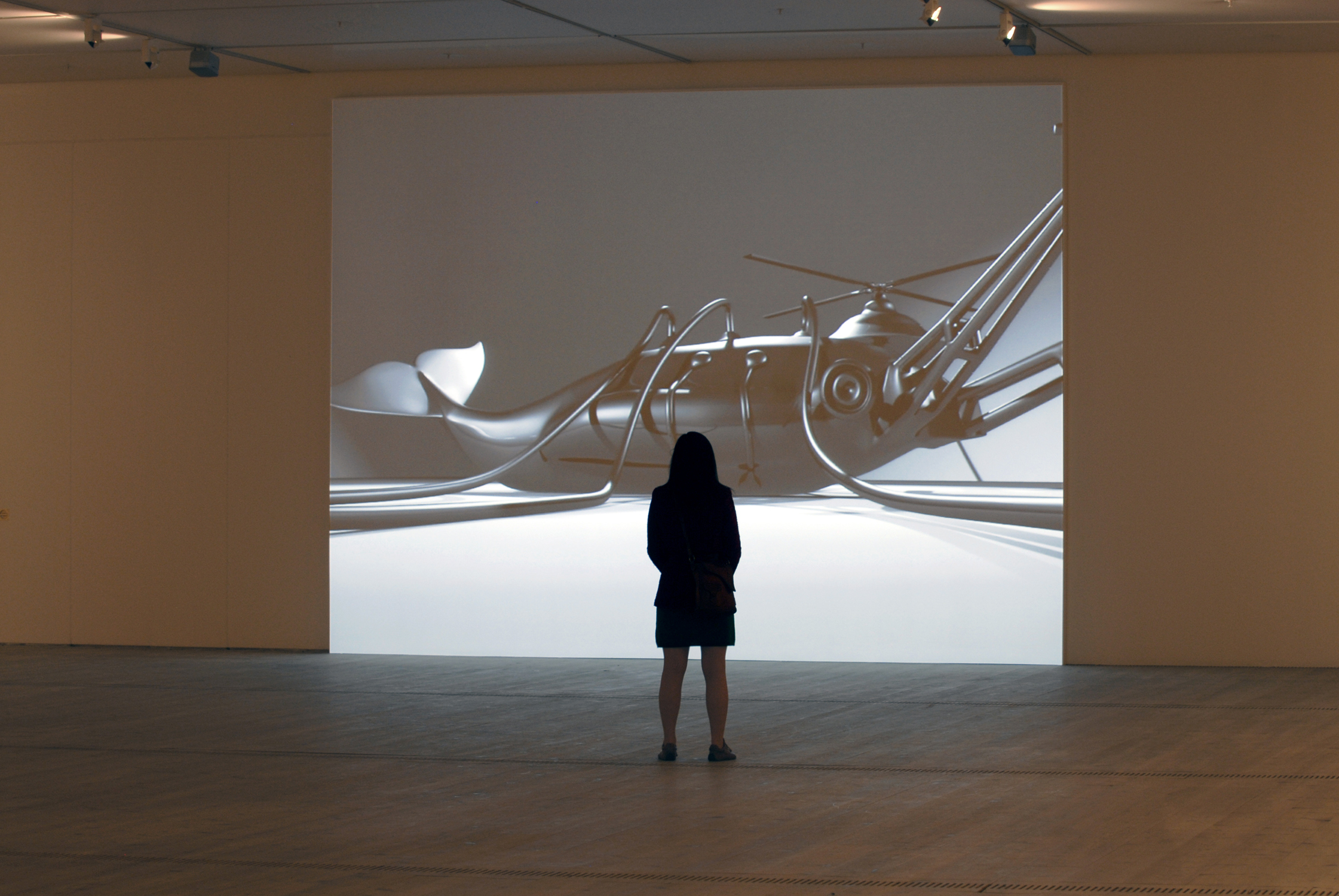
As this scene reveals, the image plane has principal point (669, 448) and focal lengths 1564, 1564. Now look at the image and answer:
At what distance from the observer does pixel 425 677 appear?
988 centimetres

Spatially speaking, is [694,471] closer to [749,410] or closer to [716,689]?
[716,689]

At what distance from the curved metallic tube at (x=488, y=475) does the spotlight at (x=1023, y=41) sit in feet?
9.69

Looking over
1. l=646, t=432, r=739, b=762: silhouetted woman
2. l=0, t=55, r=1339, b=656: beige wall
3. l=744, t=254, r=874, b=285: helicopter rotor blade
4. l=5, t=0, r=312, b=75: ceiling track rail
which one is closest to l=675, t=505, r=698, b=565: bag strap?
l=646, t=432, r=739, b=762: silhouetted woman

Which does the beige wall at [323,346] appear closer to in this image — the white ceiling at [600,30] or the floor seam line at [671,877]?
the white ceiling at [600,30]

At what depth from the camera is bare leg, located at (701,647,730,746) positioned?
684cm

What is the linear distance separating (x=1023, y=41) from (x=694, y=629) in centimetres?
493

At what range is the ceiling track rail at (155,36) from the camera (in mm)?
9672

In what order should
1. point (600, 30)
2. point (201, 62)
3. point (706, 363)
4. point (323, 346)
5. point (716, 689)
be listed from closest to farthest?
1. point (716, 689)
2. point (600, 30)
3. point (201, 62)
4. point (706, 363)
5. point (323, 346)

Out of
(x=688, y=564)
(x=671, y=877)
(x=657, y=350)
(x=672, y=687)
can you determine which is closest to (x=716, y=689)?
(x=672, y=687)

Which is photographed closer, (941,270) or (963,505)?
(963,505)

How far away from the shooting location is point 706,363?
36.2 ft

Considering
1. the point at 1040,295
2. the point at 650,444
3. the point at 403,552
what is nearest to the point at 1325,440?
the point at 1040,295

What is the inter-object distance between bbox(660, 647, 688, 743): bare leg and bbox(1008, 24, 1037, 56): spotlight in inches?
191

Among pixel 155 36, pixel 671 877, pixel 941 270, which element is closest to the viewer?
pixel 671 877
